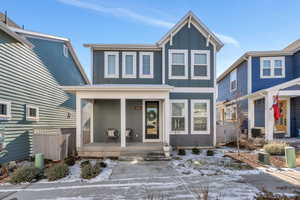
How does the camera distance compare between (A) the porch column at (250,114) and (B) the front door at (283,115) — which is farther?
(A) the porch column at (250,114)

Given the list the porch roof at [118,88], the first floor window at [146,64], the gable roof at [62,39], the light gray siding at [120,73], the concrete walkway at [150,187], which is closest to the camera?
the concrete walkway at [150,187]

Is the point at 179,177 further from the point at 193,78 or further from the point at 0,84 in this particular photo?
the point at 0,84

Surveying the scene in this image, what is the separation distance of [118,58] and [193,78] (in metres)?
4.60

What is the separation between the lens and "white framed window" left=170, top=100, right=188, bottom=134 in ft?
30.1

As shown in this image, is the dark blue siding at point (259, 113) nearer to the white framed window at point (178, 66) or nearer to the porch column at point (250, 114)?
the porch column at point (250, 114)

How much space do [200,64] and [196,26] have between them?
7.43 feet

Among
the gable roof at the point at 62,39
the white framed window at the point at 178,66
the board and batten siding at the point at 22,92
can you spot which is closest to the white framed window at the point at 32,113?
the board and batten siding at the point at 22,92

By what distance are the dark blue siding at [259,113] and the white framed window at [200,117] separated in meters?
5.23

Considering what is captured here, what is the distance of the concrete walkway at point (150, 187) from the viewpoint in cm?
391

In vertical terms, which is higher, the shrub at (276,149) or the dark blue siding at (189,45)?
the dark blue siding at (189,45)

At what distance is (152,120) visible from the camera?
9352mm

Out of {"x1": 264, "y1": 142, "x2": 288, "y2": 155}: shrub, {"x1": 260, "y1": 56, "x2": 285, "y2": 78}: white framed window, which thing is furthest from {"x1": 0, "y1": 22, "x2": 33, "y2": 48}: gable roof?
{"x1": 260, "y1": 56, "x2": 285, "y2": 78}: white framed window

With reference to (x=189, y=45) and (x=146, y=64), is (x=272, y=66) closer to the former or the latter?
(x=189, y=45)

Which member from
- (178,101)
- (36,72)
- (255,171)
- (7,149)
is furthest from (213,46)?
(7,149)
